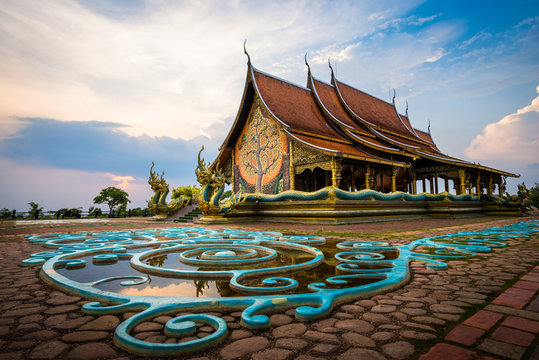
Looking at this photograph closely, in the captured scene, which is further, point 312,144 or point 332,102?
point 332,102

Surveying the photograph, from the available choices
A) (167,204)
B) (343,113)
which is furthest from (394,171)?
(167,204)

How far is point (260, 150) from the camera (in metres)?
13.2

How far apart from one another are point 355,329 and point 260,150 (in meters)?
12.0

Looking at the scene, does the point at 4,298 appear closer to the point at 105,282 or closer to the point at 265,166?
the point at 105,282

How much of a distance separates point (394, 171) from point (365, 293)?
36.5 feet

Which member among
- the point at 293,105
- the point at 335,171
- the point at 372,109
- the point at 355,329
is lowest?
the point at 355,329

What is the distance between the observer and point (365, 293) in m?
1.80

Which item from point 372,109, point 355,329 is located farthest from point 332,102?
point 355,329

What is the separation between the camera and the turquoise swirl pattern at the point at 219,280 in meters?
1.35

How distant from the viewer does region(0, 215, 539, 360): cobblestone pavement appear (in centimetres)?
111

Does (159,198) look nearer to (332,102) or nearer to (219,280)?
(332,102)

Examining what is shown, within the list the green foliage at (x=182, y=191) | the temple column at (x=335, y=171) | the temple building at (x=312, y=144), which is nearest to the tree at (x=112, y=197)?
the green foliage at (x=182, y=191)

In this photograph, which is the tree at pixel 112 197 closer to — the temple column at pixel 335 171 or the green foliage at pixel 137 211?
the green foliage at pixel 137 211

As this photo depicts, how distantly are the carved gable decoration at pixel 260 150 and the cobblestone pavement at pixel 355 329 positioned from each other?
10254mm
